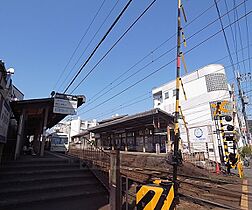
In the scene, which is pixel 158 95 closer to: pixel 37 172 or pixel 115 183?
pixel 37 172

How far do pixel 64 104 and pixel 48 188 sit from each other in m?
4.43

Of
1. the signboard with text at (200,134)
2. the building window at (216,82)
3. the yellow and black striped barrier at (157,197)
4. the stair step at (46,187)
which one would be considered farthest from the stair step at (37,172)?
the building window at (216,82)

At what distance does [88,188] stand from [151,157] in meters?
7.86

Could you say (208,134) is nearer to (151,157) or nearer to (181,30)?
(151,157)

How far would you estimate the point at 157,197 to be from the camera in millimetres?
3262

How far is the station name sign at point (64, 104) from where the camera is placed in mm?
8453

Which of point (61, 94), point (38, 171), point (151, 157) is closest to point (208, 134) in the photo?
point (151, 157)

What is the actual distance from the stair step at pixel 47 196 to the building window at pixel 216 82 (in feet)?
74.2

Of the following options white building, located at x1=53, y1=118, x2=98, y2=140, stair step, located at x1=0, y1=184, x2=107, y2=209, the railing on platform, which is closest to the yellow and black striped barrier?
stair step, located at x1=0, y1=184, x2=107, y2=209

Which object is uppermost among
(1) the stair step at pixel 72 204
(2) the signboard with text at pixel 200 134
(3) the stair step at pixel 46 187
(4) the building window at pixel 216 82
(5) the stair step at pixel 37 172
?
(4) the building window at pixel 216 82

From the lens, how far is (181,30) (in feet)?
14.5

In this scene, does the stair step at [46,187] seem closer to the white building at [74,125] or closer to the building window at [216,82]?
the building window at [216,82]

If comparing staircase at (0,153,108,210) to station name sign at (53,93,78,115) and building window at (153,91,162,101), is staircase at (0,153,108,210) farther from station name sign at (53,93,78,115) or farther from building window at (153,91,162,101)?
building window at (153,91,162,101)

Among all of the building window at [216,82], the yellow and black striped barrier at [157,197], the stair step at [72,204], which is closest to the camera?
the yellow and black striped barrier at [157,197]
